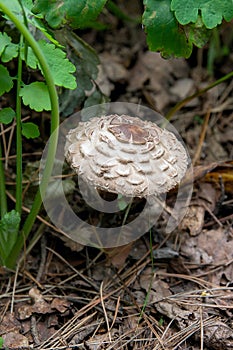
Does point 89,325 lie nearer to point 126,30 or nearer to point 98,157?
point 98,157

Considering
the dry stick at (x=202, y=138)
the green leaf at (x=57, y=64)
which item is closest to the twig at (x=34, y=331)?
the green leaf at (x=57, y=64)

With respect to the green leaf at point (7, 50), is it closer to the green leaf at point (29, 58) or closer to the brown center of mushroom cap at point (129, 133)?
the green leaf at point (29, 58)

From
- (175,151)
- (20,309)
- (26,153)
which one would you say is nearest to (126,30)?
(26,153)

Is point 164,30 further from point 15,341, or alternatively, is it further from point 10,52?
point 15,341

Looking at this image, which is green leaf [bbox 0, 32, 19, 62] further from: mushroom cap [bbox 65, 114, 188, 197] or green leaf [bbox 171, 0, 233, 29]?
green leaf [bbox 171, 0, 233, 29]

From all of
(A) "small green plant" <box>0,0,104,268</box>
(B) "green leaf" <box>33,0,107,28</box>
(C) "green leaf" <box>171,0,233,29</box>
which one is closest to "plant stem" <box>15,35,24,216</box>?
(A) "small green plant" <box>0,0,104,268</box>

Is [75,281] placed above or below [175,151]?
below
